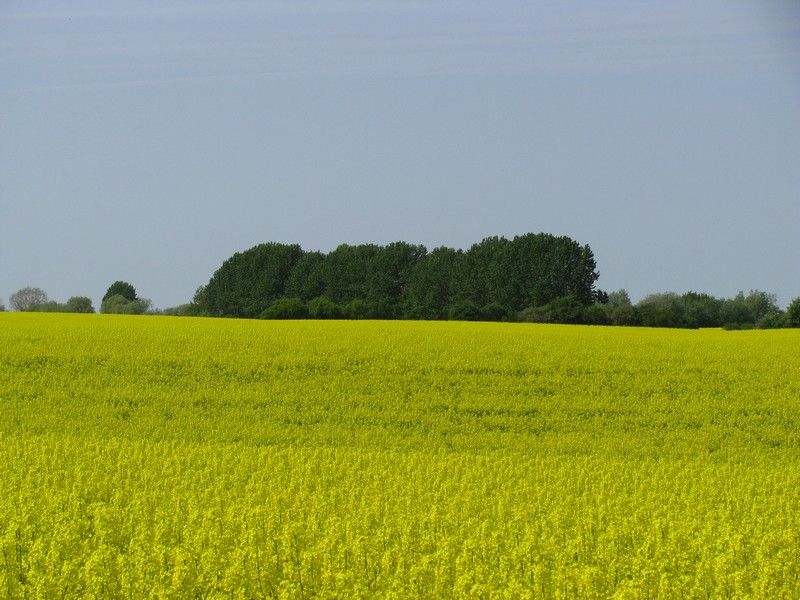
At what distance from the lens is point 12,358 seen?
23.9 metres

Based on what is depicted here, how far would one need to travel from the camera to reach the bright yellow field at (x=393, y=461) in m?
7.67

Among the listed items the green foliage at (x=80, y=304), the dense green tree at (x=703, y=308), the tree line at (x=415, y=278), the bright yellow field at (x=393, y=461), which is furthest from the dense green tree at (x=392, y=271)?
the bright yellow field at (x=393, y=461)

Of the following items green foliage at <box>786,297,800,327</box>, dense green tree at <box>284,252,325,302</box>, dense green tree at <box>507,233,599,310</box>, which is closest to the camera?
green foliage at <box>786,297,800,327</box>

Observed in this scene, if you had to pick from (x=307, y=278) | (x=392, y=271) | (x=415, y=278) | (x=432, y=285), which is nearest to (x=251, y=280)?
(x=307, y=278)

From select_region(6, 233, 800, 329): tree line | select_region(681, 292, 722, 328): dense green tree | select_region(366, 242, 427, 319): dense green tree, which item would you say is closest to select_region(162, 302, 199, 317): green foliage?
select_region(6, 233, 800, 329): tree line

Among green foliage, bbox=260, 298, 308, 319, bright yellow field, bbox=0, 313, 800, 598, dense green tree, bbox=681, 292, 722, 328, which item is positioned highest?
dense green tree, bbox=681, 292, 722, 328

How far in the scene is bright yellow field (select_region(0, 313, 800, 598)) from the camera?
767cm

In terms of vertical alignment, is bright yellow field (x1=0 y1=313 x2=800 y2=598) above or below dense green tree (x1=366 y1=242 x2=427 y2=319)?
below

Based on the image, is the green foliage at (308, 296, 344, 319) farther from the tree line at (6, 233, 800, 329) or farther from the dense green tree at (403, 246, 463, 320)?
the dense green tree at (403, 246, 463, 320)

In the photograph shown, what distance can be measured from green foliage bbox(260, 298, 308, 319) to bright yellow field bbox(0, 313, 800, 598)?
19.3 m

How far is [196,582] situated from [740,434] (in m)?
14.7

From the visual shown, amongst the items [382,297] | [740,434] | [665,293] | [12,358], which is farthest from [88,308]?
[740,434]

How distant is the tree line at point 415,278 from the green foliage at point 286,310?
11.0 ft

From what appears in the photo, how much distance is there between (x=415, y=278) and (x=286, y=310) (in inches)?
735
